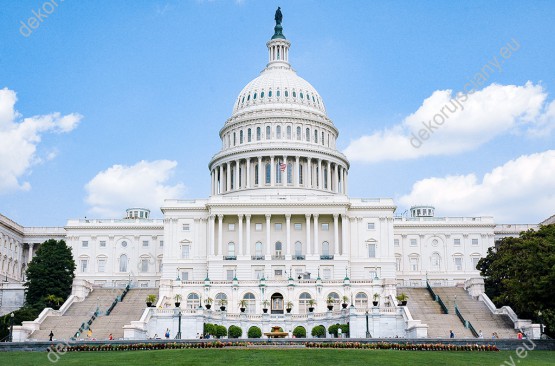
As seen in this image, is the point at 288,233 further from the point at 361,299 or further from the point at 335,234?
the point at 361,299

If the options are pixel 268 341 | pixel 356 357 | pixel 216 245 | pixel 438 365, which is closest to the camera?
pixel 438 365

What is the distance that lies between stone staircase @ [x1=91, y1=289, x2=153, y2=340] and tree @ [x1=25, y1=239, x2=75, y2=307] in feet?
22.8

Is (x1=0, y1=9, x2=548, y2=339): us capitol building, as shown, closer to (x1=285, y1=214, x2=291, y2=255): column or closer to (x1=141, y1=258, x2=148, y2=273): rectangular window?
(x1=285, y1=214, x2=291, y2=255): column

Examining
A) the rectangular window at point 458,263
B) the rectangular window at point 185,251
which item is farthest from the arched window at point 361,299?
the rectangular window at point 458,263

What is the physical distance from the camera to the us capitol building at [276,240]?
274ft

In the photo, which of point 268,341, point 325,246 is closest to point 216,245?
point 325,246

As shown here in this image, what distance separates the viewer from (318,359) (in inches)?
1679

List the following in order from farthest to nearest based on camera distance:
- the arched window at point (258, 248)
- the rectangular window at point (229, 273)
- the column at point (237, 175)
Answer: the column at point (237, 175) → the arched window at point (258, 248) → the rectangular window at point (229, 273)

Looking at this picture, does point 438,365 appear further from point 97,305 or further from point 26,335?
point 97,305

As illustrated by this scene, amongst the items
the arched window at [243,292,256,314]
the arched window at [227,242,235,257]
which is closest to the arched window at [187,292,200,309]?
the arched window at [243,292,256,314]

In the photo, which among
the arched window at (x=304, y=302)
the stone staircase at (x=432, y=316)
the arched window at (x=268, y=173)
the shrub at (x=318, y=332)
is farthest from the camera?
the arched window at (x=268, y=173)

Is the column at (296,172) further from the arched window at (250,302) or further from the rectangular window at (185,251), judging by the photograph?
the arched window at (250,302)

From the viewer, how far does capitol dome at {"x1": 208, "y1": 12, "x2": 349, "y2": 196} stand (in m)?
119

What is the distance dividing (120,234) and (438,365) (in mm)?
86852
